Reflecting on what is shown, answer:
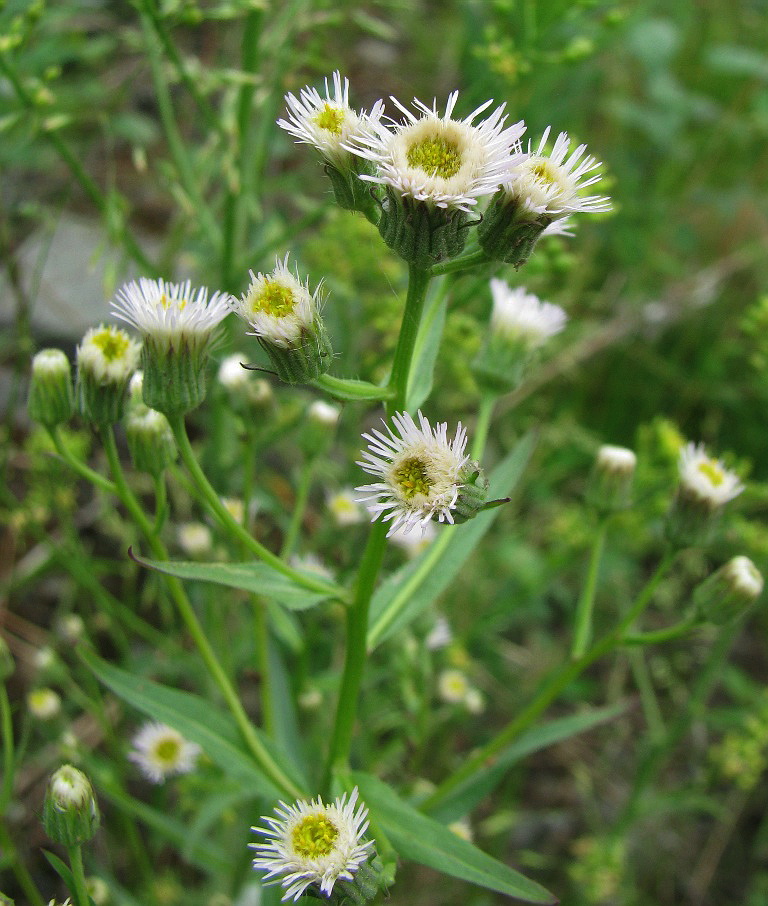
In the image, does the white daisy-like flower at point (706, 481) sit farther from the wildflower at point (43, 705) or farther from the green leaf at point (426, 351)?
the wildflower at point (43, 705)

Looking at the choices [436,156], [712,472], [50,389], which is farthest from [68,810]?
[712,472]

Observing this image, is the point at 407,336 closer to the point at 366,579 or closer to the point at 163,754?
the point at 366,579

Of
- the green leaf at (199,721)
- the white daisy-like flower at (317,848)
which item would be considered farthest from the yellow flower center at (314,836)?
the green leaf at (199,721)

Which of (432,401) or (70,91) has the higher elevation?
(70,91)

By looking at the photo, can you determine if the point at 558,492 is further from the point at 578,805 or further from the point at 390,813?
the point at 390,813

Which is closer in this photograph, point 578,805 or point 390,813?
point 390,813

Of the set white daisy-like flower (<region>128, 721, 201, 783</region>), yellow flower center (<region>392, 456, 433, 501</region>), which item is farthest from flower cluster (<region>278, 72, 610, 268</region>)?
white daisy-like flower (<region>128, 721, 201, 783</region>)

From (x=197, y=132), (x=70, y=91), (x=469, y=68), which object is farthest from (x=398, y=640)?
(x=197, y=132)
